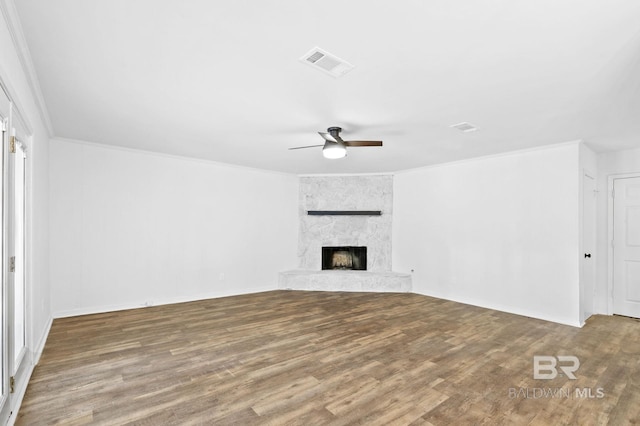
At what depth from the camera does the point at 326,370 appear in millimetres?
2961

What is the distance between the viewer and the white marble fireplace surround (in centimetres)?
712

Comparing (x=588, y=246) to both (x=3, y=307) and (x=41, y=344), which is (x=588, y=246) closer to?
(x=3, y=307)

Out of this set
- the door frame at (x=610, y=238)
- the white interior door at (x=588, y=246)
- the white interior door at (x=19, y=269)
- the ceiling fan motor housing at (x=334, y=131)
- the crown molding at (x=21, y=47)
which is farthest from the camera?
the door frame at (x=610, y=238)

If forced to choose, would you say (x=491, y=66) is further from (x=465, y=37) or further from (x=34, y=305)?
(x=34, y=305)

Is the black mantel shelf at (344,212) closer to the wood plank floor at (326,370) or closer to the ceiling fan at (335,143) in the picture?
the wood plank floor at (326,370)

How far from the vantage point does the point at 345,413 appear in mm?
2283

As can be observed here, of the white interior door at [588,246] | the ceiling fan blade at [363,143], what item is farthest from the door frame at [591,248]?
the ceiling fan blade at [363,143]

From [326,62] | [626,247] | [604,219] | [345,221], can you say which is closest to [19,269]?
[326,62]

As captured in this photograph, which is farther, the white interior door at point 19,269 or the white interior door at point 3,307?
the white interior door at point 19,269

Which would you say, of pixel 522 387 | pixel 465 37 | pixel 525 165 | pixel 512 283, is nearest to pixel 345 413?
pixel 522 387

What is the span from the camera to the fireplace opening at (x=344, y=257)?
728 cm

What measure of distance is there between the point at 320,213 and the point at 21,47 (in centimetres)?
562

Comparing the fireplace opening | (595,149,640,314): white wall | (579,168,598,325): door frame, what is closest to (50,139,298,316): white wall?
the fireplace opening

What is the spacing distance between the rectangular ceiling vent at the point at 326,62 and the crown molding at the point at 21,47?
5.62 feet
